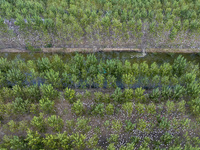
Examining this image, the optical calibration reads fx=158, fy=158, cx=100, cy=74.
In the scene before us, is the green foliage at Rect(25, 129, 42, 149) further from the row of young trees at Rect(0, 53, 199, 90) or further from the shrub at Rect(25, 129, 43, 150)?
the row of young trees at Rect(0, 53, 199, 90)

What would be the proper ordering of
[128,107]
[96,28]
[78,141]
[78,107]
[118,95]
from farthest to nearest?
[96,28] < [118,95] < [78,107] < [128,107] < [78,141]

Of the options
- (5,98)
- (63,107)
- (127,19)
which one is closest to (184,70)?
(127,19)

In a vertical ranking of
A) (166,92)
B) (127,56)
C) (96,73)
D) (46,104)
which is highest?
(127,56)

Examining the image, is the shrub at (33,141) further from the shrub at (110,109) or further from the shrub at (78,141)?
the shrub at (110,109)

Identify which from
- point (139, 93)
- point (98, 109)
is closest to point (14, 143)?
point (98, 109)

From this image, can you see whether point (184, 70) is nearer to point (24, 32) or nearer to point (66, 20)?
point (66, 20)

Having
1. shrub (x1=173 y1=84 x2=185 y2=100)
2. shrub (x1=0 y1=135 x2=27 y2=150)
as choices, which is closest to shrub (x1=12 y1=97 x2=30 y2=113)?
shrub (x1=0 y1=135 x2=27 y2=150)

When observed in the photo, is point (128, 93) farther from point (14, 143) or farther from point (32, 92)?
point (14, 143)
